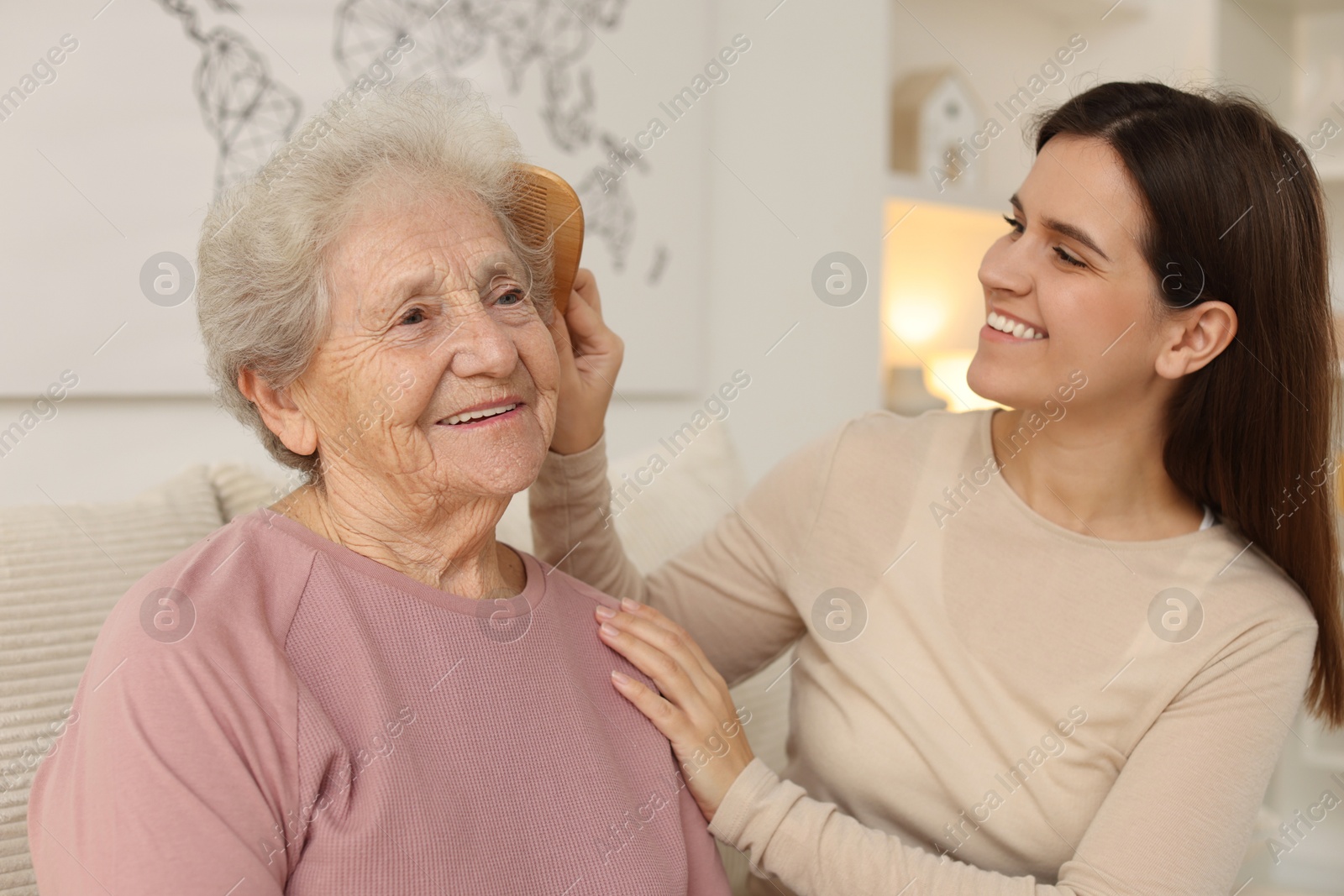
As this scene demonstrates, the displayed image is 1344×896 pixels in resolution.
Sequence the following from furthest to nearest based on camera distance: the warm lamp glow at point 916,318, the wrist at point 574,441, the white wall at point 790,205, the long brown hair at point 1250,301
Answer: the warm lamp glow at point 916,318, the white wall at point 790,205, the wrist at point 574,441, the long brown hair at point 1250,301

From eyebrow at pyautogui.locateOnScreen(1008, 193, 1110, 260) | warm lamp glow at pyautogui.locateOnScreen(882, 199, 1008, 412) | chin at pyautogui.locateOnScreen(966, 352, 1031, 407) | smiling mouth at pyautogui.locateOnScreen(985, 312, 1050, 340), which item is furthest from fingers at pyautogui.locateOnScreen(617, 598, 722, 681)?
warm lamp glow at pyautogui.locateOnScreen(882, 199, 1008, 412)

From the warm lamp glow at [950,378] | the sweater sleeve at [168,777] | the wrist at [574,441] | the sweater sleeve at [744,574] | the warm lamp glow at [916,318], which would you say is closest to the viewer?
the sweater sleeve at [168,777]

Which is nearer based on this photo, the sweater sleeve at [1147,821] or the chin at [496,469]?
the chin at [496,469]

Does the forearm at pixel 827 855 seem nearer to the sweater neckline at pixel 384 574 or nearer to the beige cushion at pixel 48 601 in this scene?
the sweater neckline at pixel 384 574

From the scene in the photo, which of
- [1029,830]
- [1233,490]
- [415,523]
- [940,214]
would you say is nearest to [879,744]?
[1029,830]

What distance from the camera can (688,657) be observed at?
132cm

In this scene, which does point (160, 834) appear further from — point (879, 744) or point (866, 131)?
point (866, 131)

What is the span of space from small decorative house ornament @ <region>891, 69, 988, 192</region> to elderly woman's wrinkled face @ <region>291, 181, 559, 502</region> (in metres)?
2.26

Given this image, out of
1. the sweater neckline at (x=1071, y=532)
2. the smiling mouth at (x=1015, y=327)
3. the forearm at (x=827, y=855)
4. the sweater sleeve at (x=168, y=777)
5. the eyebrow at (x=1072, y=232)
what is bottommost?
the forearm at (x=827, y=855)

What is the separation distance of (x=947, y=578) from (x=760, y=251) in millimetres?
1612

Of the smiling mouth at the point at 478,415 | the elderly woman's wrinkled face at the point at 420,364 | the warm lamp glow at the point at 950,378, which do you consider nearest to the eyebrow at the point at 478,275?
the elderly woman's wrinkled face at the point at 420,364

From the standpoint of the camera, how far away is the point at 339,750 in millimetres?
968

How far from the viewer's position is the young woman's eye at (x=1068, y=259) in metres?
1.39

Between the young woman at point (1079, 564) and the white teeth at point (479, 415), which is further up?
the white teeth at point (479, 415)
